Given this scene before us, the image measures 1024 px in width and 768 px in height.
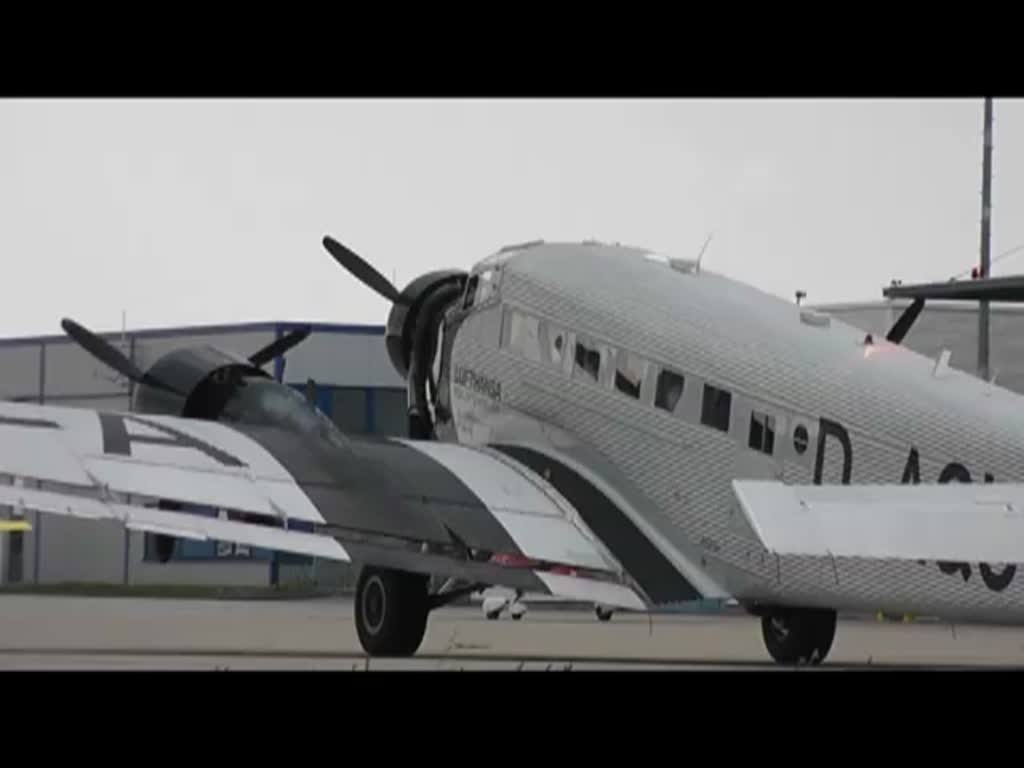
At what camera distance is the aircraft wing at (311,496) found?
14484 millimetres

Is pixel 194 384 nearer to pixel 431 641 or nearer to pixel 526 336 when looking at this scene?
pixel 526 336

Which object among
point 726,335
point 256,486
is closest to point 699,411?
point 726,335

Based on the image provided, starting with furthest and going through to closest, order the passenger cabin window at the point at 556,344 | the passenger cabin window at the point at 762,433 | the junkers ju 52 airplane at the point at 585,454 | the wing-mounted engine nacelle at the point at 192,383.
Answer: the wing-mounted engine nacelle at the point at 192,383
the passenger cabin window at the point at 556,344
the passenger cabin window at the point at 762,433
the junkers ju 52 airplane at the point at 585,454

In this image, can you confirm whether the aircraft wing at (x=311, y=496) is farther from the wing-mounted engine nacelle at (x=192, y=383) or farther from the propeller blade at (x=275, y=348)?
the propeller blade at (x=275, y=348)

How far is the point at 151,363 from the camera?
1532 inches

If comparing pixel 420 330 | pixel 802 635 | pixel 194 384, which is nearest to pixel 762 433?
pixel 802 635

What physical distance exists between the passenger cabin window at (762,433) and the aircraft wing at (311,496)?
6.37 ft

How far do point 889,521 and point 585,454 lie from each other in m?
9.39

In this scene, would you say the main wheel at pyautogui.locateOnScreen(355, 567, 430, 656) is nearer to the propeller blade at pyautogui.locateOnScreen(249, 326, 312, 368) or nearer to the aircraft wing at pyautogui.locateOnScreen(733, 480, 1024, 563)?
the propeller blade at pyautogui.locateOnScreen(249, 326, 312, 368)

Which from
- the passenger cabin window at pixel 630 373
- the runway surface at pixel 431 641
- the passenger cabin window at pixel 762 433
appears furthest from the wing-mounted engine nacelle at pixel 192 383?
the passenger cabin window at pixel 762 433

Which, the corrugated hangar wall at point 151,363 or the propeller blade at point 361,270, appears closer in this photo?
the propeller blade at point 361,270

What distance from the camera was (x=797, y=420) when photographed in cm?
1409

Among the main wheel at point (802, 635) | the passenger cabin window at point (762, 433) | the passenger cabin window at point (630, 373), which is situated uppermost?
the passenger cabin window at point (630, 373)
